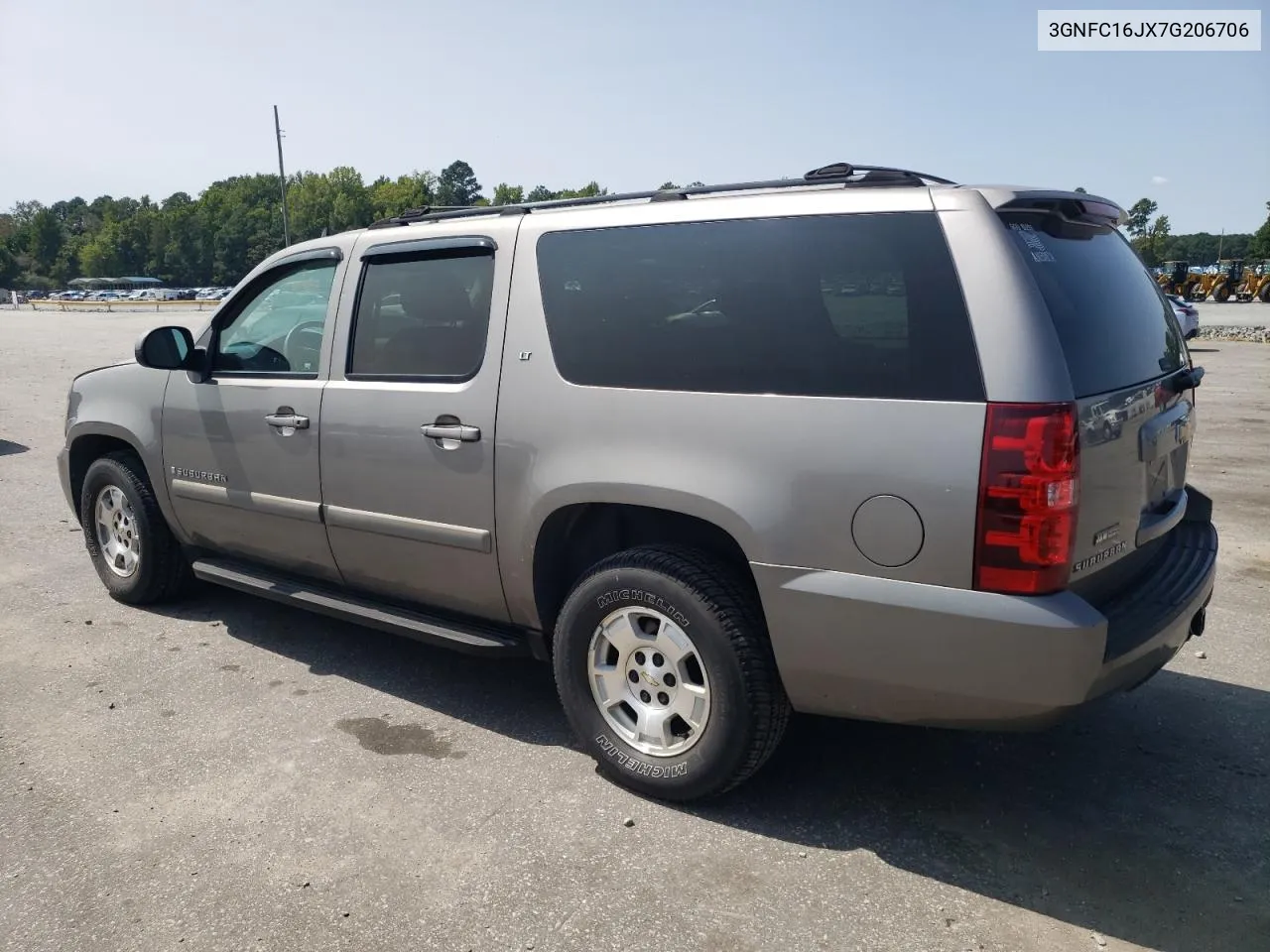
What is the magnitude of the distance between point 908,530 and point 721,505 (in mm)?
569

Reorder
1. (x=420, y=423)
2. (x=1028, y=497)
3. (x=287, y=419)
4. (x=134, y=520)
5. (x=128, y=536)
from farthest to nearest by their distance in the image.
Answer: (x=128, y=536), (x=134, y=520), (x=287, y=419), (x=420, y=423), (x=1028, y=497)

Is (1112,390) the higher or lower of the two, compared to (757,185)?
lower

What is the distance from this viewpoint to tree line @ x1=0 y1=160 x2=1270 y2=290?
124875 mm

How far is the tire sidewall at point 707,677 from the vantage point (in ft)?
9.98

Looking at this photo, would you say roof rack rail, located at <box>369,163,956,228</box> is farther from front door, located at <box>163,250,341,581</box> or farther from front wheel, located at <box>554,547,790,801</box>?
front wheel, located at <box>554,547,790,801</box>

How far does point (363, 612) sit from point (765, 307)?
84.3 inches

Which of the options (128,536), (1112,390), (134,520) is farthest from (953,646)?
(128,536)

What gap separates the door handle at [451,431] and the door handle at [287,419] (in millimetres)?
734

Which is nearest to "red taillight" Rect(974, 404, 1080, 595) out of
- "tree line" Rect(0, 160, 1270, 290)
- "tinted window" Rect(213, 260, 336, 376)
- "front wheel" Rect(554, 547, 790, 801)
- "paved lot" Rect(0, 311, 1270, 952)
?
"front wheel" Rect(554, 547, 790, 801)

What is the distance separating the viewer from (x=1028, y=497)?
2553 millimetres

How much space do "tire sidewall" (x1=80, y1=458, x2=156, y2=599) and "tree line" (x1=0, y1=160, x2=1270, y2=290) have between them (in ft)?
362

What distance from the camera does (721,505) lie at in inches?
117

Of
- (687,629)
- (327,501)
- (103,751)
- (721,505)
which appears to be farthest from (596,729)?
(103,751)

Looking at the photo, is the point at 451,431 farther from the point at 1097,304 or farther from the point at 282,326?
the point at 1097,304
